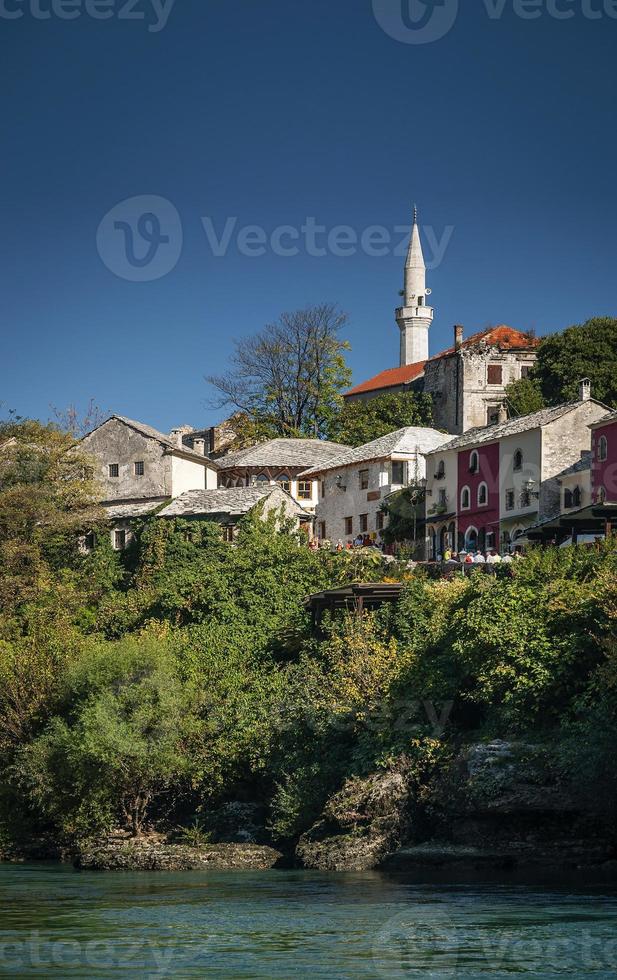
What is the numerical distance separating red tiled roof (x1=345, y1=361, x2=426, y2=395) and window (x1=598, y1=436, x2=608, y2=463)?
129ft

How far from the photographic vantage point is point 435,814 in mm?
38938

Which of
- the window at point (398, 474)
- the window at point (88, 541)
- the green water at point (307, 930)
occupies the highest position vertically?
the window at point (398, 474)

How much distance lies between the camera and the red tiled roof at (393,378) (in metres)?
105

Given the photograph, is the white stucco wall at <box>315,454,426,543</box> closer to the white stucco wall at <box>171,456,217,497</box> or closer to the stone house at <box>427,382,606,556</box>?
the stone house at <box>427,382,606,556</box>

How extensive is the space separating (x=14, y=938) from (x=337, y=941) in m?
6.00

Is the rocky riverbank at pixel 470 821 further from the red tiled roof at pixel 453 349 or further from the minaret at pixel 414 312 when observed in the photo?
the minaret at pixel 414 312

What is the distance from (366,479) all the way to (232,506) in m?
12.5

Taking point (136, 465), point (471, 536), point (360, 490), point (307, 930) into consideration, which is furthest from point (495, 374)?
point (307, 930)

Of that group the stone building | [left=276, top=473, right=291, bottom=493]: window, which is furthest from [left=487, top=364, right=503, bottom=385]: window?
[left=276, top=473, right=291, bottom=493]: window

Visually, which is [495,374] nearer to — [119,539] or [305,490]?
[305,490]

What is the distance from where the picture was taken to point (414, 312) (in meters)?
122

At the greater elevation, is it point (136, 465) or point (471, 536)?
point (136, 465)

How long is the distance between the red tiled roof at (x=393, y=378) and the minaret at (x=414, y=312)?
577 cm

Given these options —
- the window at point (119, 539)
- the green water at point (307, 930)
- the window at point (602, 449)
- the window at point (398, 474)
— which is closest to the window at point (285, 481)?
the window at point (398, 474)
